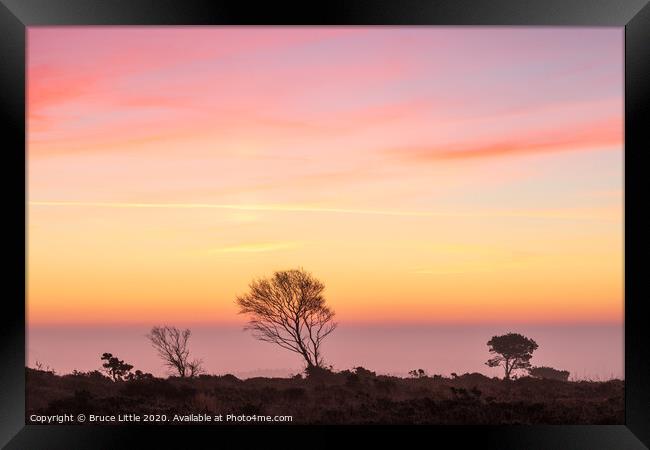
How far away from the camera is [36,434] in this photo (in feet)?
14.4

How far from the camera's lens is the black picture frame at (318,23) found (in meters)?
4.30

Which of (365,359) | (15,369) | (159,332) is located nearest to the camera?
(15,369)

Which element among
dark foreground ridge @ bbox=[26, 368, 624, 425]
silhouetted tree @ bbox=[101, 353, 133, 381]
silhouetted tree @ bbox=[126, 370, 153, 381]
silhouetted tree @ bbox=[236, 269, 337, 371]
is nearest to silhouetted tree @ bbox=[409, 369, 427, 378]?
dark foreground ridge @ bbox=[26, 368, 624, 425]

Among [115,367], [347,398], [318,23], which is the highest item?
[318,23]

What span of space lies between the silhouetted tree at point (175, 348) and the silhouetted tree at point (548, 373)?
466 cm

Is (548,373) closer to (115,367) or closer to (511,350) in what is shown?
(511,350)

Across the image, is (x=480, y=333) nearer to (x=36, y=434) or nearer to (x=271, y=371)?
(x=271, y=371)

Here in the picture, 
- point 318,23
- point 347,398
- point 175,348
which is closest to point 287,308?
point 175,348

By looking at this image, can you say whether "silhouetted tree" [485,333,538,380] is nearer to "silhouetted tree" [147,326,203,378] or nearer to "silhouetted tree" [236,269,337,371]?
Result: "silhouetted tree" [236,269,337,371]

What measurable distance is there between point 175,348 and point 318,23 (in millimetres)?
9458

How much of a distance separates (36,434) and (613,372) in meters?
6.36

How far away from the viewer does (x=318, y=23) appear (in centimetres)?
443

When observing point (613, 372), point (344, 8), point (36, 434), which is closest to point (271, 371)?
point (613, 372)

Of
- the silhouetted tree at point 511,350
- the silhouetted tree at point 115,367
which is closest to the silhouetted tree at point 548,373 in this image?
the silhouetted tree at point 511,350
